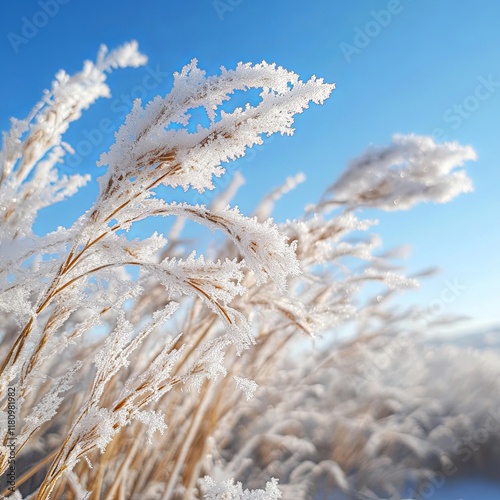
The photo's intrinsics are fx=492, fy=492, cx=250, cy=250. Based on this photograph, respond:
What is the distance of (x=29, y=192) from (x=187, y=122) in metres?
0.77

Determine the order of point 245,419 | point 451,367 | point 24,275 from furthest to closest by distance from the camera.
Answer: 1. point 451,367
2. point 245,419
3. point 24,275

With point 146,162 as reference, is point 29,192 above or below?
above

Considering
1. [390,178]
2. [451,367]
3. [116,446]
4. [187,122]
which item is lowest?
[116,446]

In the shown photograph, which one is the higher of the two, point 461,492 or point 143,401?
point 461,492

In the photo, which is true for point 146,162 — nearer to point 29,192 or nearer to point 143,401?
point 143,401

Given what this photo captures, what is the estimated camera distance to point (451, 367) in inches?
223

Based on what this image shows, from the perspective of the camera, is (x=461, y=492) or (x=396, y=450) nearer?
(x=461, y=492)

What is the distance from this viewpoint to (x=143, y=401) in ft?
2.66

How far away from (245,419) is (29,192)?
10.4ft

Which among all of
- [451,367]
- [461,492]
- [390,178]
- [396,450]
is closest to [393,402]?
[396,450]

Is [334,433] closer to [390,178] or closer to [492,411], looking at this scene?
[492,411]

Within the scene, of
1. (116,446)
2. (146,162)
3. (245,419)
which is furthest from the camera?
(245,419)

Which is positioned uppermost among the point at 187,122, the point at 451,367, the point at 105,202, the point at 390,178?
the point at 451,367

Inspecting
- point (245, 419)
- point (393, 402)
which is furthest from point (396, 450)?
point (245, 419)
